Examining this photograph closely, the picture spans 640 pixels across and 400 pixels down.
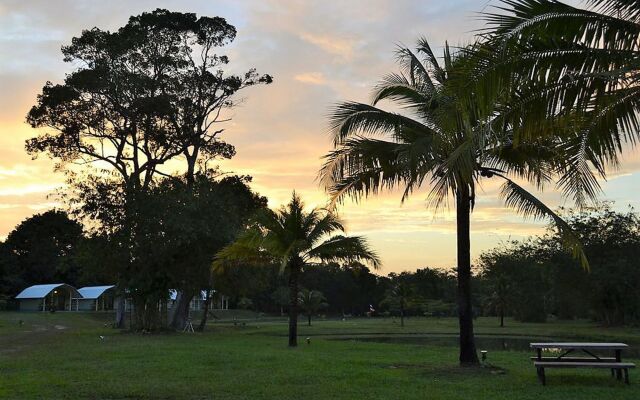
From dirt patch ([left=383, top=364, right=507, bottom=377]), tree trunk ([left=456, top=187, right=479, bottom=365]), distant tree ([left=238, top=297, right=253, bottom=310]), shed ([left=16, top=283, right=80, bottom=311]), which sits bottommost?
distant tree ([left=238, top=297, right=253, bottom=310])

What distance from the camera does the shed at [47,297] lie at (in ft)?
218

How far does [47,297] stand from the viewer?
68250 millimetres

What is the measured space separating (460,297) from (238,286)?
24100 mm

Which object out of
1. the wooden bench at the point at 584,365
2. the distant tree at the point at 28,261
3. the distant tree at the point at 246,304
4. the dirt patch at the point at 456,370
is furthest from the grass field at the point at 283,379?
the distant tree at the point at 246,304

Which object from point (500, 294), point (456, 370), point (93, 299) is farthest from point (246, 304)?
point (456, 370)

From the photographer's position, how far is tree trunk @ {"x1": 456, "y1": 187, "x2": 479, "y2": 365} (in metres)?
13.9

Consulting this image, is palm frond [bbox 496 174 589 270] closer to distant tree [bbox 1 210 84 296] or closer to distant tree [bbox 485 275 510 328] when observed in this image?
distant tree [bbox 485 275 510 328]

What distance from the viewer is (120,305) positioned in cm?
3994

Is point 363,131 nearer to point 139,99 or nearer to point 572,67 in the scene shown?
point 572,67

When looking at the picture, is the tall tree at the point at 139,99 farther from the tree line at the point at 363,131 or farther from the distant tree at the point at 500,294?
the distant tree at the point at 500,294

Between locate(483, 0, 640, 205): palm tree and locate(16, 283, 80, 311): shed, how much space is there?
67045 mm

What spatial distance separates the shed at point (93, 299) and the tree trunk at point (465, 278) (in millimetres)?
64489

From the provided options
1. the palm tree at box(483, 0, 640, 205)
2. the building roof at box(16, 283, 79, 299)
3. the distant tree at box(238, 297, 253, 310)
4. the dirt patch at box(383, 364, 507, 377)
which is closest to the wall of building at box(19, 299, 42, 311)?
the building roof at box(16, 283, 79, 299)

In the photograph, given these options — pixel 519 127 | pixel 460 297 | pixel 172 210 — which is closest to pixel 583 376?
pixel 460 297
